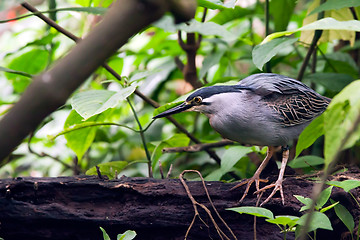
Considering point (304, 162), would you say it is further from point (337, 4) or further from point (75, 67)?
point (75, 67)

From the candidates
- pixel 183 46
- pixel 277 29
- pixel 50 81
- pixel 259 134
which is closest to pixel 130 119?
pixel 183 46

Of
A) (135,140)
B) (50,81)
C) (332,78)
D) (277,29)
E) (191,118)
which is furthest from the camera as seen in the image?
(191,118)

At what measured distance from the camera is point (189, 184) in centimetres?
249

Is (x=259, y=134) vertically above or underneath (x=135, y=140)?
above

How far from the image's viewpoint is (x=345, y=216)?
7.32 ft

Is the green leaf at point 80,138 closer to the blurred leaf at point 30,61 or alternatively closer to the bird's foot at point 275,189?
the blurred leaf at point 30,61

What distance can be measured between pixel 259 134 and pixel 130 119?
1959mm

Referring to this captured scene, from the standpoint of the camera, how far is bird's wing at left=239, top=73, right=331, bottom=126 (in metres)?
2.71

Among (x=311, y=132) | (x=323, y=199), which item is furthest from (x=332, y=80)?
(x=311, y=132)

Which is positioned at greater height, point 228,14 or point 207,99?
point 228,14

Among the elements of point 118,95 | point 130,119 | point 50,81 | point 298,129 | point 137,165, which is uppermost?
point 50,81

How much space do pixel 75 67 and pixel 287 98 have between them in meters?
2.07

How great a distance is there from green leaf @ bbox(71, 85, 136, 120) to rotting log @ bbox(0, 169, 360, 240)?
1.28 feet

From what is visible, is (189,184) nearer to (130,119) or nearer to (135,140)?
(135,140)
